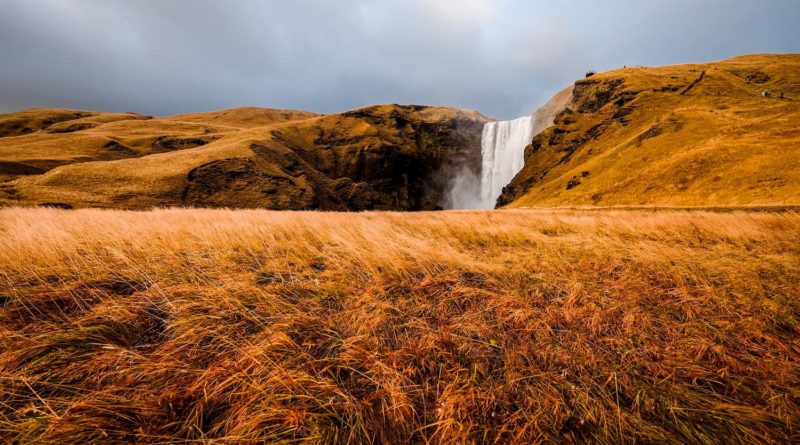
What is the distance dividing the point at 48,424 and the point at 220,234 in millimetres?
4132

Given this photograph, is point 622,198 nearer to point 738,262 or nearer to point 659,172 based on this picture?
point 659,172

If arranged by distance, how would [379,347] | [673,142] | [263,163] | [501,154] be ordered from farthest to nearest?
1. [501,154]
2. [673,142]
3. [263,163]
4. [379,347]

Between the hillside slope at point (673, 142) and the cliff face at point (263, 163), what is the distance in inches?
1151

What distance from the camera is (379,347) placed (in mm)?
2424

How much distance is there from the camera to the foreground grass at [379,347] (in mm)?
1741

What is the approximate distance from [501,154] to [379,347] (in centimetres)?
9059

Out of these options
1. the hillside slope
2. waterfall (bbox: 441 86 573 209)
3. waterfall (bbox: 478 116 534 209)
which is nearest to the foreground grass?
the hillside slope

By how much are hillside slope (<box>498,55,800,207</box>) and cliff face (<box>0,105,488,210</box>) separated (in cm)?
2923

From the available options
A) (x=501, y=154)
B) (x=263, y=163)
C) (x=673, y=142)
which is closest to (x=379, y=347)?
(x=263, y=163)

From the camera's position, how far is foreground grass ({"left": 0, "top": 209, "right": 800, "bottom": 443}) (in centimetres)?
174

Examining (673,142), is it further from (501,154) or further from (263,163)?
(263,163)

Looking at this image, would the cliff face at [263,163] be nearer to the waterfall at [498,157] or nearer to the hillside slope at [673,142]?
the waterfall at [498,157]

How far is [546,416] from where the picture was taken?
1835 mm

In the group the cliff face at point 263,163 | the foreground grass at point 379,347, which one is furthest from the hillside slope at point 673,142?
the foreground grass at point 379,347
